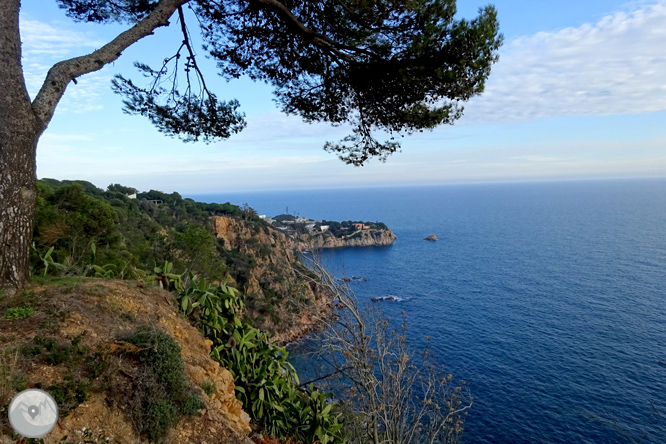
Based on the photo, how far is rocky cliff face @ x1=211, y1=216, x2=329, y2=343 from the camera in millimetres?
26734

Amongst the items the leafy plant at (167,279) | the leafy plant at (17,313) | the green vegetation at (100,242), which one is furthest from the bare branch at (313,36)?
the leafy plant at (17,313)

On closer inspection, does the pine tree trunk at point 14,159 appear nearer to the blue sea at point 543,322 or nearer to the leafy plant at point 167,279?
the leafy plant at point 167,279

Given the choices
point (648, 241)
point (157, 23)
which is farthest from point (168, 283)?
point (648, 241)

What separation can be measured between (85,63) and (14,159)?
3.54 ft

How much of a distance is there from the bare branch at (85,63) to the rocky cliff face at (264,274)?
793 inches

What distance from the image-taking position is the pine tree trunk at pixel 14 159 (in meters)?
3.05

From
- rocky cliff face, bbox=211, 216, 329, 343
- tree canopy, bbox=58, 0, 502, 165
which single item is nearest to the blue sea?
tree canopy, bbox=58, 0, 502, 165

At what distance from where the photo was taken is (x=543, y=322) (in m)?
26.8

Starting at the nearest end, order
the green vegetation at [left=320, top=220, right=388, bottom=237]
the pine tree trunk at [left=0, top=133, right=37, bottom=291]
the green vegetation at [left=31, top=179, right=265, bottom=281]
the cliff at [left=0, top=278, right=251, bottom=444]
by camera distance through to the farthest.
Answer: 1. the cliff at [left=0, top=278, right=251, bottom=444]
2. the pine tree trunk at [left=0, top=133, right=37, bottom=291]
3. the green vegetation at [left=31, top=179, right=265, bottom=281]
4. the green vegetation at [left=320, top=220, right=388, bottom=237]

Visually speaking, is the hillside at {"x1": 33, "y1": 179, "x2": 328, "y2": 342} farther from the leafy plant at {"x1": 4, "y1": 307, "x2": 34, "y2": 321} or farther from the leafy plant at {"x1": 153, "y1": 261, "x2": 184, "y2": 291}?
the leafy plant at {"x1": 4, "y1": 307, "x2": 34, "y2": 321}

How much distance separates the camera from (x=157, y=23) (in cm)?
398

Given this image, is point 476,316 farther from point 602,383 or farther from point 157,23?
point 157,23

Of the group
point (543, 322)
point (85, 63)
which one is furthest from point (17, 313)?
point (543, 322)

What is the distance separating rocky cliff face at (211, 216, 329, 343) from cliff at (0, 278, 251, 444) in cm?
2047
